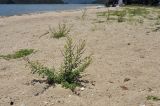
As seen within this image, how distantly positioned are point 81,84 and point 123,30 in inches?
267

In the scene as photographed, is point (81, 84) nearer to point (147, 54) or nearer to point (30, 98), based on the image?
point (30, 98)

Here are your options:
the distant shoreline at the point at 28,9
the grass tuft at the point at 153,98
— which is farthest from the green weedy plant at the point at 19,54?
the distant shoreline at the point at 28,9

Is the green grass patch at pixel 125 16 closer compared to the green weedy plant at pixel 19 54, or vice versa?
the green weedy plant at pixel 19 54

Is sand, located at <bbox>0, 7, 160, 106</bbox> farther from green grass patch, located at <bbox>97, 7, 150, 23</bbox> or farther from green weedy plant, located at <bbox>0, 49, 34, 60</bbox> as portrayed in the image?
green grass patch, located at <bbox>97, 7, 150, 23</bbox>

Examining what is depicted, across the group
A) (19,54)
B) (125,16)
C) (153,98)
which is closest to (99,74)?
(153,98)

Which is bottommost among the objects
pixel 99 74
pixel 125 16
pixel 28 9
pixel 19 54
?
pixel 28 9

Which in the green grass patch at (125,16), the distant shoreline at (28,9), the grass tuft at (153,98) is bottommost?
the distant shoreline at (28,9)

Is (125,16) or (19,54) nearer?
(19,54)

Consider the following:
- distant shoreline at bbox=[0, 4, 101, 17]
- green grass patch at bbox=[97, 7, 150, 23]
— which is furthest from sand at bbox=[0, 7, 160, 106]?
distant shoreline at bbox=[0, 4, 101, 17]

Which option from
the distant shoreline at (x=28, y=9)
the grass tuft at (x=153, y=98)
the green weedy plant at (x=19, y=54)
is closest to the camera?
the grass tuft at (x=153, y=98)

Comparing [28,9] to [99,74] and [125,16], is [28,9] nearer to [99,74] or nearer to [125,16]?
[125,16]

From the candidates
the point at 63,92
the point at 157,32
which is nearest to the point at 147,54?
the point at 63,92

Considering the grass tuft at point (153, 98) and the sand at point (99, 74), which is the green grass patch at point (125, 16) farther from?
the grass tuft at point (153, 98)

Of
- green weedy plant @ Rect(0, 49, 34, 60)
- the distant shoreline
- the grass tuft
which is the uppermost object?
the grass tuft
